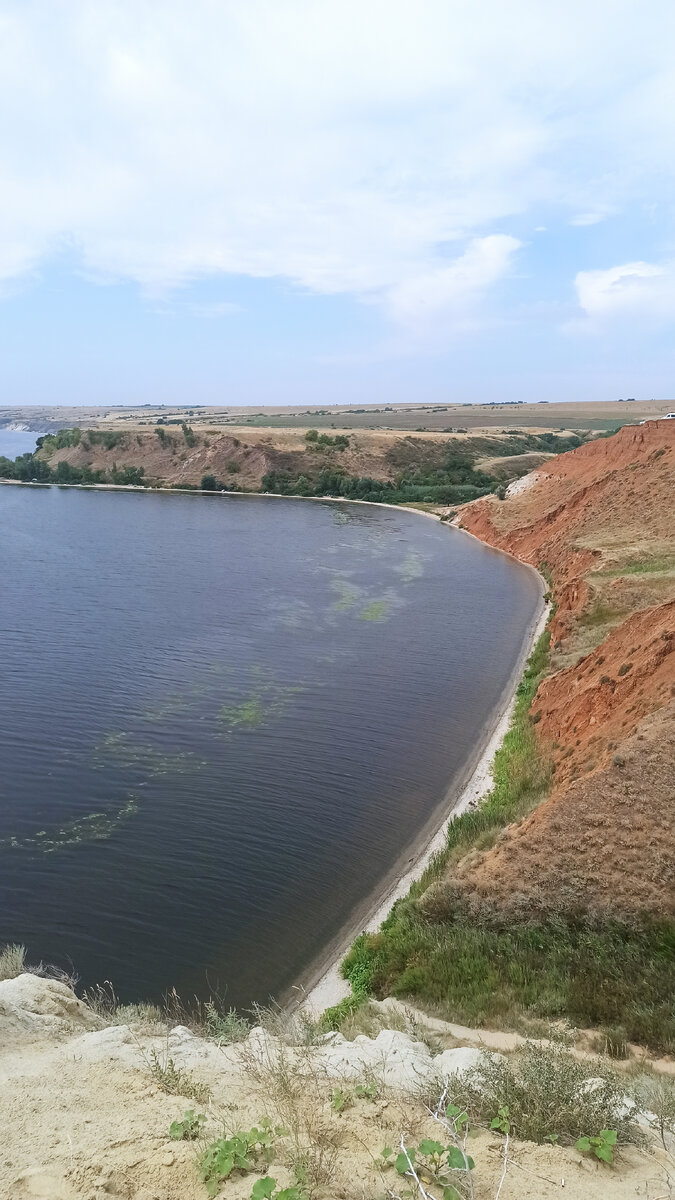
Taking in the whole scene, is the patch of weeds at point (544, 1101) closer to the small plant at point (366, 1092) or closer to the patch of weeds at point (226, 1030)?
the small plant at point (366, 1092)

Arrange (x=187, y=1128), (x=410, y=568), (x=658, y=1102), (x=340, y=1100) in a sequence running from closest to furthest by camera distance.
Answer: (x=187, y=1128), (x=340, y=1100), (x=658, y=1102), (x=410, y=568)

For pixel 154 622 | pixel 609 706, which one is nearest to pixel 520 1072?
pixel 609 706

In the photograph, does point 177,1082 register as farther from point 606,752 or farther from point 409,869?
point 606,752

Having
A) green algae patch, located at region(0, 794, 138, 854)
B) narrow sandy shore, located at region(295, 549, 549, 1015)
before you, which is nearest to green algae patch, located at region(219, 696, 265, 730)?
green algae patch, located at region(0, 794, 138, 854)

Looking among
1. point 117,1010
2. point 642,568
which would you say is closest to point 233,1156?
point 117,1010

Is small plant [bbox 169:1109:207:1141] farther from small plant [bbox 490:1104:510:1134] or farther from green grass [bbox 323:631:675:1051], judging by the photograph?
green grass [bbox 323:631:675:1051]

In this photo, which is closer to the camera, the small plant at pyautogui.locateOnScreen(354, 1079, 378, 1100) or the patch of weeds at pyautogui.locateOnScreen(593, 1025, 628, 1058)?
the small plant at pyautogui.locateOnScreen(354, 1079, 378, 1100)
